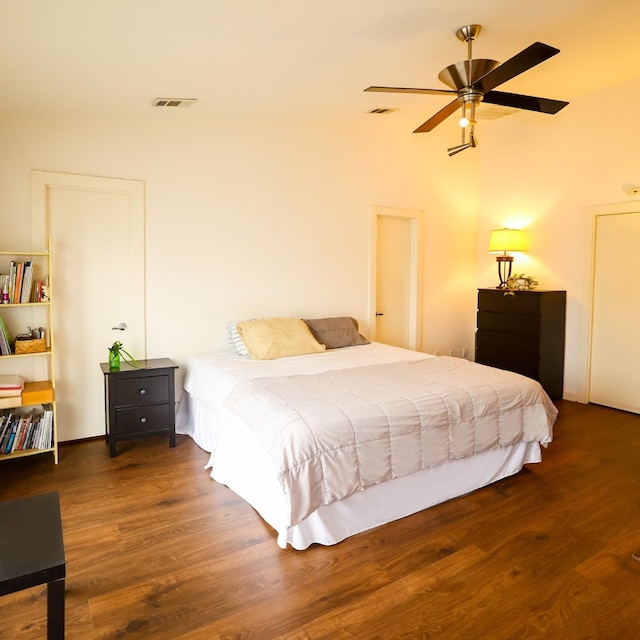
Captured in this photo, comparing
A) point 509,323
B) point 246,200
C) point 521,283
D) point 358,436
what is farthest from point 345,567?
point 521,283

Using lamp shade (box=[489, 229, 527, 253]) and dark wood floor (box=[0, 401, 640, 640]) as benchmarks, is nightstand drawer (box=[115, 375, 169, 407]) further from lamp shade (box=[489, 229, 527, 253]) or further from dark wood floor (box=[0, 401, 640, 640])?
lamp shade (box=[489, 229, 527, 253])

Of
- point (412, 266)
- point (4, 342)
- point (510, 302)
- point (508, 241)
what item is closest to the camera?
point (4, 342)

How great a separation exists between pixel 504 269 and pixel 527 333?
3.34 feet

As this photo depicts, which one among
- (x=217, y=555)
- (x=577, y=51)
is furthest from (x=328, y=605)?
(x=577, y=51)

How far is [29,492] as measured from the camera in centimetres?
289

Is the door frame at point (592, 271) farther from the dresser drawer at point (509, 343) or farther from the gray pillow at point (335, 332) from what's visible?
the gray pillow at point (335, 332)

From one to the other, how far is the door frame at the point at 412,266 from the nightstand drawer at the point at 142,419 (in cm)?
233

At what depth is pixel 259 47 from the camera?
8.81 ft

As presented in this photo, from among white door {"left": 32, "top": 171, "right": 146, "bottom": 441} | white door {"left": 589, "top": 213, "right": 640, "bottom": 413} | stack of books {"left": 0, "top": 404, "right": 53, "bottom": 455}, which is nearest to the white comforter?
white door {"left": 32, "top": 171, "right": 146, "bottom": 441}

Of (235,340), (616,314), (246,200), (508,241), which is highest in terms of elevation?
(246,200)

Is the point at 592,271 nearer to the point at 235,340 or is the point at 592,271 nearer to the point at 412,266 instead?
the point at 412,266

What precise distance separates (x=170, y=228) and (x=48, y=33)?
1.77 meters

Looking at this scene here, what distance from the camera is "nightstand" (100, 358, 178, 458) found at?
3395 mm

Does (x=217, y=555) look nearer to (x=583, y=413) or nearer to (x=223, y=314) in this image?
(x=223, y=314)
